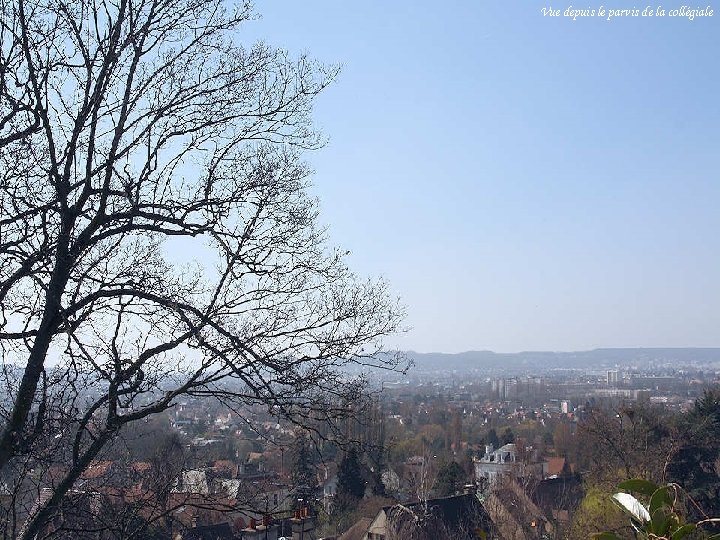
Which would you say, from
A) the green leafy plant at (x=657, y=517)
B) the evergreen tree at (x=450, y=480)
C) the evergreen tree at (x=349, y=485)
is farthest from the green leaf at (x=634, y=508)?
the evergreen tree at (x=450, y=480)

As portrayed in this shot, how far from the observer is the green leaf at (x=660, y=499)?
162 centimetres

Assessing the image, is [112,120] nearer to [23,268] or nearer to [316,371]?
[23,268]

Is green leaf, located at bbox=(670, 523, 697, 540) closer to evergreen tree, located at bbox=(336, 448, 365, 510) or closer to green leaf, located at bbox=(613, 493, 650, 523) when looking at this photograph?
green leaf, located at bbox=(613, 493, 650, 523)

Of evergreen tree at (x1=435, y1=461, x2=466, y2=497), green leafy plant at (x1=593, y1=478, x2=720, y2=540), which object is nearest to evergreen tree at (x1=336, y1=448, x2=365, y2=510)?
evergreen tree at (x1=435, y1=461, x2=466, y2=497)

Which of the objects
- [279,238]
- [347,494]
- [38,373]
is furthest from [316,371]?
[347,494]

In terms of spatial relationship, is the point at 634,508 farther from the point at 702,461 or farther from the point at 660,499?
the point at 702,461

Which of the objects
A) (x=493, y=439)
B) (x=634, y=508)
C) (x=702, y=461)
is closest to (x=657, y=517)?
(x=634, y=508)

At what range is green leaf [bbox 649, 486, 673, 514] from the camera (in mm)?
1619

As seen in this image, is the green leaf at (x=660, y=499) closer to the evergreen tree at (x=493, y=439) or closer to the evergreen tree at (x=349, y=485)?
the evergreen tree at (x=349, y=485)

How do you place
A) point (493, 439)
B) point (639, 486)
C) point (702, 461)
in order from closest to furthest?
1. point (639, 486)
2. point (702, 461)
3. point (493, 439)

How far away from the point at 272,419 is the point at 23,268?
4.43ft

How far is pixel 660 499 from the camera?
5.39 ft

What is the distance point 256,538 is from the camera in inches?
499

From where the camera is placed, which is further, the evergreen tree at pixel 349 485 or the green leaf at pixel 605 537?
the evergreen tree at pixel 349 485
